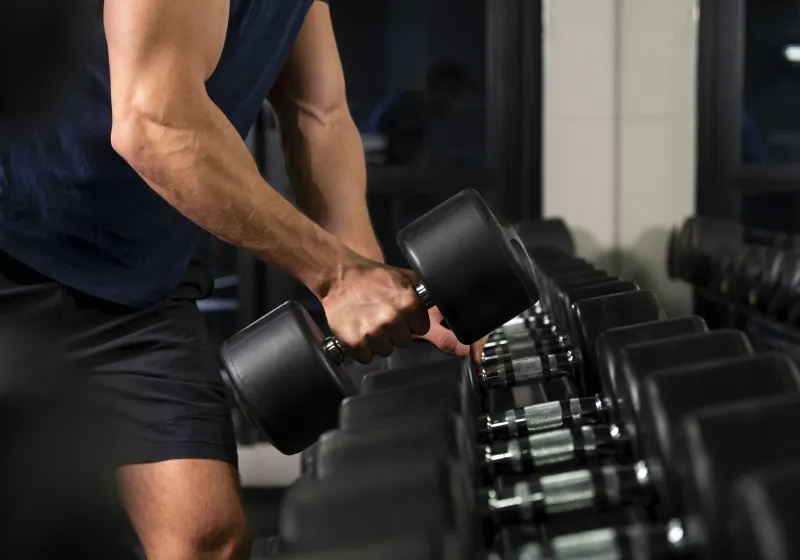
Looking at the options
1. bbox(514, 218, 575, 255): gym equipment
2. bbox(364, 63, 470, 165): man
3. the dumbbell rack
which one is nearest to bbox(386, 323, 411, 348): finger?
the dumbbell rack

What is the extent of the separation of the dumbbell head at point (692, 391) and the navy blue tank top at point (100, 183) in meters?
0.83

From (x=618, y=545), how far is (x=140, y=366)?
3.08 ft

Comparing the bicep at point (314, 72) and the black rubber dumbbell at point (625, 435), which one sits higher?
the bicep at point (314, 72)

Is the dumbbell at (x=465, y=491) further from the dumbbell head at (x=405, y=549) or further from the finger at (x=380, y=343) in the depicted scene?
the finger at (x=380, y=343)

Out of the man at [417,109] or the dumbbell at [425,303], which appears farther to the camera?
the man at [417,109]

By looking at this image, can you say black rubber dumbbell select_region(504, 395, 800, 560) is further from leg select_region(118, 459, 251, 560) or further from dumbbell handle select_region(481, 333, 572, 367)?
leg select_region(118, 459, 251, 560)

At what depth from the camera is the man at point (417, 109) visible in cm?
278

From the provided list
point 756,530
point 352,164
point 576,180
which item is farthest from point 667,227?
point 756,530

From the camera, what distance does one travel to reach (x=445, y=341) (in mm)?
1115

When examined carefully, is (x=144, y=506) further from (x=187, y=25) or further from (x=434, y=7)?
(x=434, y=7)

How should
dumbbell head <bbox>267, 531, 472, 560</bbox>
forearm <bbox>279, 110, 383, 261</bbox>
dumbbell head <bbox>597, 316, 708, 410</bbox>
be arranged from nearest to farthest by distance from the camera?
1. dumbbell head <bbox>267, 531, 472, 560</bbox>
2. dumbbell head <bbox>597, 316, 708, 410</bbox>
3. forearm <bbox>279, 110, 383, 261</bbox>

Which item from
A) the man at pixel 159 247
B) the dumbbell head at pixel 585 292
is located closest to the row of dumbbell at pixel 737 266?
the dumbbell head at pixel 585 292

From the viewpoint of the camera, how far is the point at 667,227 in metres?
2.50

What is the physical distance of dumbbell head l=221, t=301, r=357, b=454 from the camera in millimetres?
843
